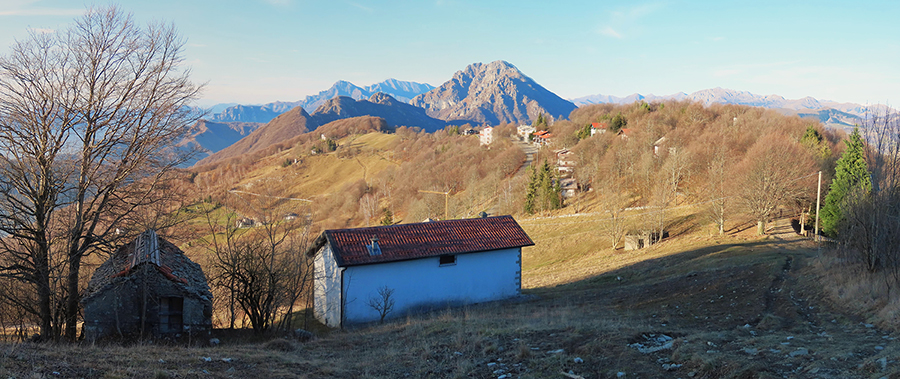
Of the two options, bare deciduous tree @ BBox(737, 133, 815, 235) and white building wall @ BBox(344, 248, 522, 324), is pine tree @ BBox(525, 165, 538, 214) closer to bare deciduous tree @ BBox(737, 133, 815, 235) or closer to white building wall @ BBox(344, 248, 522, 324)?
bare deciduous tree @ BBox(737, 133, 815, 235)

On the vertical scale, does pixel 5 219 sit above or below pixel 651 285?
above

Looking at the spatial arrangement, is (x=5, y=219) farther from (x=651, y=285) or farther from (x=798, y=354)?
(x=651, y=285)

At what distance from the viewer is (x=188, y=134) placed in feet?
46.4

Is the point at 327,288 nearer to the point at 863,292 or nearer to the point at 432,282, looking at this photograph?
the point at 432,282

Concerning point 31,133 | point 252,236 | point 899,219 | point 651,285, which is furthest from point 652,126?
point 31,133

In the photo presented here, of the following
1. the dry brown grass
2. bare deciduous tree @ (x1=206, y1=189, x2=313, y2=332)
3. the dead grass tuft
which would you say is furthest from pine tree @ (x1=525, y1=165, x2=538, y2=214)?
the dead grass tuft

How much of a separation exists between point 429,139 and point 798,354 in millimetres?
165853

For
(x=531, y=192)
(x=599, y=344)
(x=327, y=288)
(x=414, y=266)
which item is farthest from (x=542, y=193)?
(x=599, y=344)

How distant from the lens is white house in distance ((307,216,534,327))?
1961 cm

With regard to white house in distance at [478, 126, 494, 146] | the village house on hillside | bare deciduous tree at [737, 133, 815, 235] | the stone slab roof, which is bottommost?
the stone slab roof

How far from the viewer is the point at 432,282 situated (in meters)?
21.3

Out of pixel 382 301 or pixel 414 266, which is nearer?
pixel 382 301

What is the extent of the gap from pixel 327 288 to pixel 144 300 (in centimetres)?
858

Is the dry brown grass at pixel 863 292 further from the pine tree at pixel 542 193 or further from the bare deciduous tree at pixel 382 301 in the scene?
Answer: the pine tree at pixel 542 193
